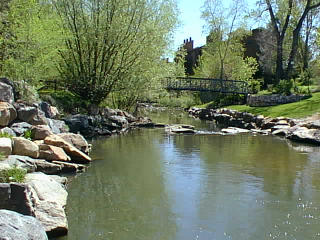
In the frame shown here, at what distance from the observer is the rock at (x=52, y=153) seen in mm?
11938

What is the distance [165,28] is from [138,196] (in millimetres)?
17271

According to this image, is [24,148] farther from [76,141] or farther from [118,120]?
[118,120]

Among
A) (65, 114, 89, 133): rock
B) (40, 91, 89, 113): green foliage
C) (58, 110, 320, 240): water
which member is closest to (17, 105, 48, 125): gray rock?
(58, 110, 320, 240): water

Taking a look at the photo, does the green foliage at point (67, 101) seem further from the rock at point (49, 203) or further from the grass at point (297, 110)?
the rock at point (49, 203)

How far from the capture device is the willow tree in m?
23.7

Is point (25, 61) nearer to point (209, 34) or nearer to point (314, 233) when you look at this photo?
point (314, 233)

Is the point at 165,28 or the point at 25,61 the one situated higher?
the point at 165,28

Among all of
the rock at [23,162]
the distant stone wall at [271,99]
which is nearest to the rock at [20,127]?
the rock at [23,162]

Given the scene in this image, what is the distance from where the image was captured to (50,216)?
7.36m

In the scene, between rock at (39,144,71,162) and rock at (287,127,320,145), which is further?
rock at (287,127,320,145)

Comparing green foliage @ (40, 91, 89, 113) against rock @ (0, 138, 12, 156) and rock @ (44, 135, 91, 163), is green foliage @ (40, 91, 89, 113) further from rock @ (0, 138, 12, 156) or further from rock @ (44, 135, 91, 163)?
rock @ (0, 138, 12, 156)

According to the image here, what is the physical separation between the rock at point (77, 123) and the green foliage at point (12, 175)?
11.4 m

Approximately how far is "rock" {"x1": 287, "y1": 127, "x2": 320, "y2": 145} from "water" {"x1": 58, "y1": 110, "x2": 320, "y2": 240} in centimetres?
231

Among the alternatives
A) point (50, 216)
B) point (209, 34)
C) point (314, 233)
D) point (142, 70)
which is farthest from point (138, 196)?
point (209, 34)
